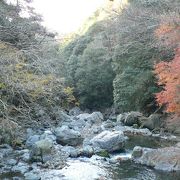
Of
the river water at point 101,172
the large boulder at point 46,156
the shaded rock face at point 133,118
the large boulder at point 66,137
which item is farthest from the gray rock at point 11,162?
the shaded rock face at point 133,118

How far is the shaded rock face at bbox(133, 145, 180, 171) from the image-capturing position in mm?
14328

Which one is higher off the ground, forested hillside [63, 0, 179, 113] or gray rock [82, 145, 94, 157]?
forested hillside [63, 0, 179, 113]

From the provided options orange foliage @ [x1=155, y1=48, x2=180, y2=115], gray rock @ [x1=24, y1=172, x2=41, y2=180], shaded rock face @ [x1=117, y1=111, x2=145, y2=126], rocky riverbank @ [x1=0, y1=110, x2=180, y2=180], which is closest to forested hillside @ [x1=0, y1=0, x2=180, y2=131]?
orange foliage @ [x1=155, y1=48, x2=180, y2=115]

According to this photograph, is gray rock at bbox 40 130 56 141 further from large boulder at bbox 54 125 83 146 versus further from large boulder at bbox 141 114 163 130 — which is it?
large boulder at bbox 141 114 163 130

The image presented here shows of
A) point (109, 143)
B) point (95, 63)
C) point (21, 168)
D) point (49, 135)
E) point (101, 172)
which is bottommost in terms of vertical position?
point (101, 172)

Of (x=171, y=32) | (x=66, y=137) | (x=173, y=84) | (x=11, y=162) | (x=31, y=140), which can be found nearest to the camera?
(x=11, y=162)

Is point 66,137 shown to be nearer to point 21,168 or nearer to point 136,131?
point 21,168

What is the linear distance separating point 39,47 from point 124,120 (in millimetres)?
21384

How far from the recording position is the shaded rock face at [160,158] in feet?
47.0

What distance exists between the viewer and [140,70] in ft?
87.9

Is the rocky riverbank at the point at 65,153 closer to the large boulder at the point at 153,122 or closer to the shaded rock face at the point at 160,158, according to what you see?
the shaded rock face at the point at 160,158

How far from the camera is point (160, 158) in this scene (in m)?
14.8

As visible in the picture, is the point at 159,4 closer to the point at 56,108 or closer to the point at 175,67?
the point at 175,67

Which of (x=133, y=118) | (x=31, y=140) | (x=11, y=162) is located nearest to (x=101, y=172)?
(x=11, y=162)
